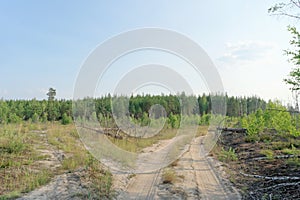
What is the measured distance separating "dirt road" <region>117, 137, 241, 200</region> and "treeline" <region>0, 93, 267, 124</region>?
11.7 ft

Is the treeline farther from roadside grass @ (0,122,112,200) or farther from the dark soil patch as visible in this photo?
the dark soil patch

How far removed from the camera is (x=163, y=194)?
222 inches

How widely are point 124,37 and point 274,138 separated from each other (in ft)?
31.4

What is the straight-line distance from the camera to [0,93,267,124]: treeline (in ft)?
40.0

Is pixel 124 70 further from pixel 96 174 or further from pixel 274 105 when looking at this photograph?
pixel 274 105

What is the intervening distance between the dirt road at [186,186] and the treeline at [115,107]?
11.7ft

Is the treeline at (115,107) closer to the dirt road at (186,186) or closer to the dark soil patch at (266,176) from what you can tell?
the dark soil patch at (266,176)

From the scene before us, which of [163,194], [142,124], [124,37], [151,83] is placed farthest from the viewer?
[142,124]

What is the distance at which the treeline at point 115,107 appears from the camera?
40.0ft

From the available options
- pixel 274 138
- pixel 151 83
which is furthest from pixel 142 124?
pixel 151 83

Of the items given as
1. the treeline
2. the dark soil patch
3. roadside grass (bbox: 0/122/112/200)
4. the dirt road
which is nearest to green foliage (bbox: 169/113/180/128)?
the treeline

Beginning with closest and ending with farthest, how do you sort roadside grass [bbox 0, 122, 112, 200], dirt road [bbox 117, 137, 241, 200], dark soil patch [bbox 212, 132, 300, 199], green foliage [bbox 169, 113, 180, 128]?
dark soil patch [bbox 212, 132, 300, 199] < dirt road [bbox 117, 137, 241, 200] < roadside grass [bbox 0, 122, 112, 200] < green foliage [bbox 169, 113, 180, 128]

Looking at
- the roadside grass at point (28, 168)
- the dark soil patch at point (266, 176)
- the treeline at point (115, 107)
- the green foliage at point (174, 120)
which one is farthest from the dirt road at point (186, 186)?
the green foliage at point (174, 120)

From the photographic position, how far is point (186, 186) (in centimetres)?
625
